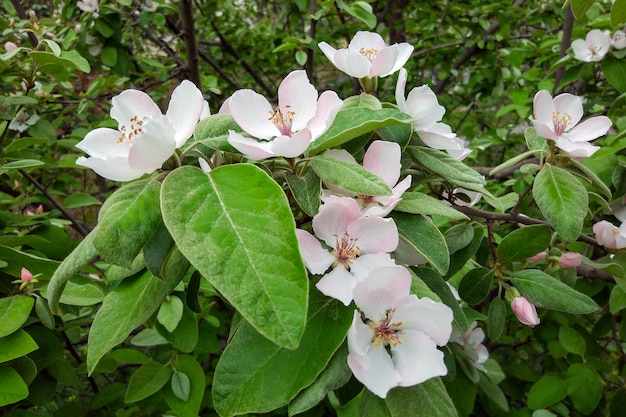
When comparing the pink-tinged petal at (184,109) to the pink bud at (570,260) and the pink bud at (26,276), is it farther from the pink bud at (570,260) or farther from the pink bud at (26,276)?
the pink bud at (570,260)

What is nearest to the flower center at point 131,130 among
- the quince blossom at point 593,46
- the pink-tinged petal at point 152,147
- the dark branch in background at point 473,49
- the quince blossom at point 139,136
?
the quince blossom at point 139,136

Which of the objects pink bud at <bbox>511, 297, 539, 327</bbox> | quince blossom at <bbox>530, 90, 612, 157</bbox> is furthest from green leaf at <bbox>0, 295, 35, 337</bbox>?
quince blossom at <bbox>530, 90, 612, 157</bbox>

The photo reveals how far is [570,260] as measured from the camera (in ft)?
3.28

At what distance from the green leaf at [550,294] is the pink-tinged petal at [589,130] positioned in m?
0.27

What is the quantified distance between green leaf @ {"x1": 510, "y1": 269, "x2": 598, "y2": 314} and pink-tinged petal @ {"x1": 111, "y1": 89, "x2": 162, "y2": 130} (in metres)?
0.71

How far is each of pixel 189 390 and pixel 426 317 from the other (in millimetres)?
850

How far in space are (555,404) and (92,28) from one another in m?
2.27

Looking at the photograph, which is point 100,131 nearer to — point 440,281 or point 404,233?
point 404,233

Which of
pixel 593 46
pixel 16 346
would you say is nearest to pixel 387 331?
pixel 16 346

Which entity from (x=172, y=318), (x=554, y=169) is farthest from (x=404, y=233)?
(x=172, y=318)

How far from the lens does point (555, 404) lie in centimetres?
162

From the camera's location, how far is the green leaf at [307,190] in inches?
24.9

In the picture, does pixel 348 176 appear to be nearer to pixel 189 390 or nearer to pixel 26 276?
pixel 26 276

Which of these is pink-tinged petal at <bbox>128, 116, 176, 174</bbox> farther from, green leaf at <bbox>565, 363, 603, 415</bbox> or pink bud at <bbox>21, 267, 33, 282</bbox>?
green leaf at <bbox>565, 363, 603, 415</bbox>
